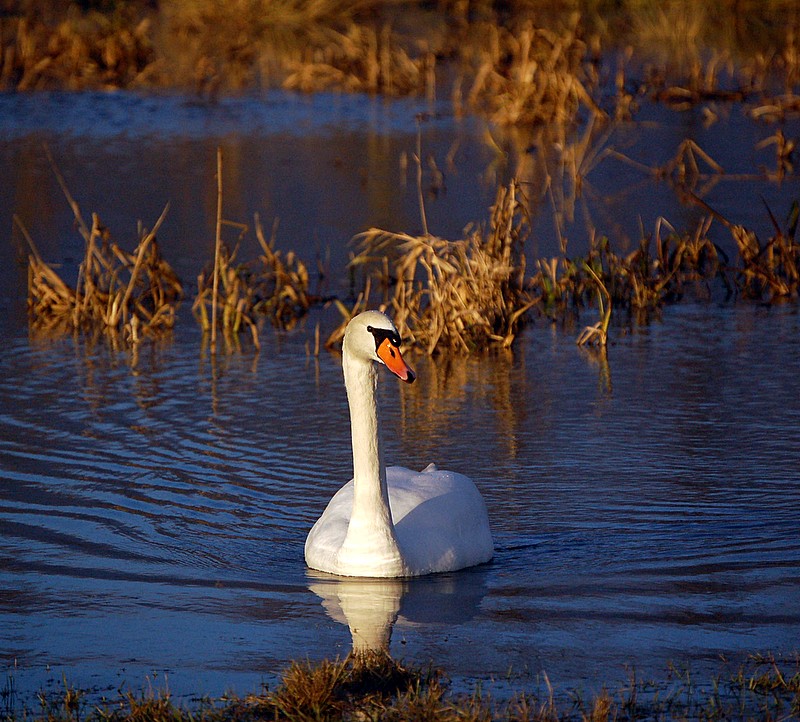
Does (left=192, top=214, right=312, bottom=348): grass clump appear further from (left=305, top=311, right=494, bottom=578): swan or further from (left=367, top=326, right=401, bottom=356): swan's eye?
(left=367, top=326, right=401, bottom=356): swan's eye

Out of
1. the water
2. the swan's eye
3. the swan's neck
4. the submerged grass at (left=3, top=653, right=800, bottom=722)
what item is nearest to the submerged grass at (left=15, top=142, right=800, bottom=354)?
the water

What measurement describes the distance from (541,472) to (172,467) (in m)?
2.00

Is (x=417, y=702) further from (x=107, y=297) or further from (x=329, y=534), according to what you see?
(x=107, y=297)

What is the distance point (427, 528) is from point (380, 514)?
0.36m

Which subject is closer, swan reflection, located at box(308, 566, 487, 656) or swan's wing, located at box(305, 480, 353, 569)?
swan reflection, located at box(308, 566, 487, 656)

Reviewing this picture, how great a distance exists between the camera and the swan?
6.33m

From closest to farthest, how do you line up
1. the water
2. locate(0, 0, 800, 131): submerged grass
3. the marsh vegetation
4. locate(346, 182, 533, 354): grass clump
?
the water
locate(346, 182, 533, 354): grass clump
the marsh vegetation
locate(0, 0, 800, 131): submerged grass

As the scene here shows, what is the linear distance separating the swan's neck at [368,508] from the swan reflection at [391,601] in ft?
0.27

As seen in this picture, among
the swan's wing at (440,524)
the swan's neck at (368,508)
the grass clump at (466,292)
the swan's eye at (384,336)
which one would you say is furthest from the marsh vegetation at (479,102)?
the swan's eye at (384,336)

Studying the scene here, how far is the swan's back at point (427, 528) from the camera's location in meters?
6.51

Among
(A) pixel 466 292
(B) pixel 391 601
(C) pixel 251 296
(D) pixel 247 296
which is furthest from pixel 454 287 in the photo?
(B) pixel 391 601

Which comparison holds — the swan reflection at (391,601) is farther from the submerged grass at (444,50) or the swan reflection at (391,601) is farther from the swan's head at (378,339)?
the submerged grass at (444,50)

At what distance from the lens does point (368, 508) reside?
20.8 ft

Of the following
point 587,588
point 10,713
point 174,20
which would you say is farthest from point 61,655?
point 174,20
